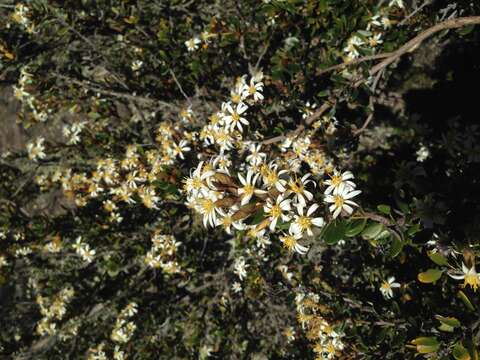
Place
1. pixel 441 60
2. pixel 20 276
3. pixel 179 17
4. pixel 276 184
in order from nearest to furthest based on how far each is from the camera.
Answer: pixel 276 184 < pixel 441 60 < pixel 179 17 < pixel 20 276

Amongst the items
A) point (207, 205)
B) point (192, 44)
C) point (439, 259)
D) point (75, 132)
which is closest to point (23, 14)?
point (75, 132)

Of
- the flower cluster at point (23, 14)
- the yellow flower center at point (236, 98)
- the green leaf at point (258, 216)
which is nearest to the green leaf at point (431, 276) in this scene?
the green leaf at point (258, 216)

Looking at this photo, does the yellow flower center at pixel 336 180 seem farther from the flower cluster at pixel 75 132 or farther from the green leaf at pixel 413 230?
the flower cluster at pixel 75 132

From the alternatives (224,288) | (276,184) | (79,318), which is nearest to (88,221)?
(79,318)

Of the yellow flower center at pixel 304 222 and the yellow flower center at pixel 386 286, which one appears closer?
the yellow flower center at pixel 304 222

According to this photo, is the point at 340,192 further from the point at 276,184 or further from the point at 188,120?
the point at 188,120

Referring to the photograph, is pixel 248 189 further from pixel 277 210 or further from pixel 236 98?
pixel 236 98

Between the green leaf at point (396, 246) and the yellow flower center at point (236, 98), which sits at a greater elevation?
the yellow flower center at point (236, 98)
